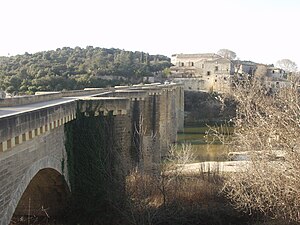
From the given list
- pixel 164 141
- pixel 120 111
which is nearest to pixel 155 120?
pixel 164 141

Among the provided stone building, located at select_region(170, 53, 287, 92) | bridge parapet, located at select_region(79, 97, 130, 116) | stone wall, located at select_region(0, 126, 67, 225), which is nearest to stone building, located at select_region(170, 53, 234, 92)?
stone building, located at select_region(170, 53, 287, 92)

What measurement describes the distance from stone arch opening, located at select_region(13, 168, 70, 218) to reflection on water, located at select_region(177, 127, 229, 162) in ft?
29.0

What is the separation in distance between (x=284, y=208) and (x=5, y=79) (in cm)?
2732

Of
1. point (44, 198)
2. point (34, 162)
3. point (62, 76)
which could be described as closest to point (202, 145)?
point (62, 76)

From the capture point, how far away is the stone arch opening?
36.9 ft

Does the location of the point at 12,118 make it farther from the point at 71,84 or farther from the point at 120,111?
the point at 71,84

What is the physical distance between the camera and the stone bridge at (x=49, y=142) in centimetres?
666

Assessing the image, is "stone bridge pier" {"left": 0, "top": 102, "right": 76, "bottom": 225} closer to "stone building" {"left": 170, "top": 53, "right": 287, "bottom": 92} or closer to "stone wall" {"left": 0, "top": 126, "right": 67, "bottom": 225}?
"stone wall" {"left": 0, "top": 126, "right": 67, "bottom": 225}

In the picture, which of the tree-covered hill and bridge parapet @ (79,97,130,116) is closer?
bridge parapet @ (79,97,130,116)

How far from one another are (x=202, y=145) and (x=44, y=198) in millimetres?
18895

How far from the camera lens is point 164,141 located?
25.1m

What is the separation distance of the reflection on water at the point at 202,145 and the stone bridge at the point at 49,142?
512 cm

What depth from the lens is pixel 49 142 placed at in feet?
30.3

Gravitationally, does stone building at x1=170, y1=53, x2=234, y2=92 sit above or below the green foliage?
above
